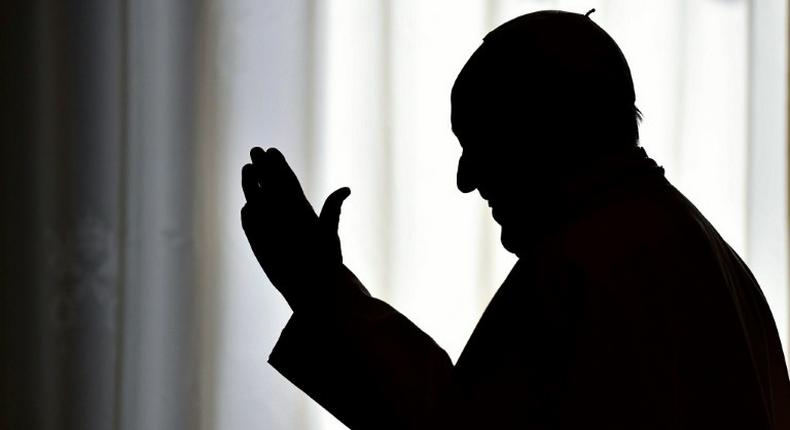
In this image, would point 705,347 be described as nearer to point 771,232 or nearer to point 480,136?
point 480,136

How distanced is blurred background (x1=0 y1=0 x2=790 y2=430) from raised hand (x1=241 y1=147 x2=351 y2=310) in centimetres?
87

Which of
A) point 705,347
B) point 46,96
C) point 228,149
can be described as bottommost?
point 705,347

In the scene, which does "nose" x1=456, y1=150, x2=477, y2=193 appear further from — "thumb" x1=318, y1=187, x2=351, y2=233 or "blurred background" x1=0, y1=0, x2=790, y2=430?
"blurred background" x1=0, y1=0, x2=790, y2=430

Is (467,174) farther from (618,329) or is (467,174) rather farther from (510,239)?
(618,329)

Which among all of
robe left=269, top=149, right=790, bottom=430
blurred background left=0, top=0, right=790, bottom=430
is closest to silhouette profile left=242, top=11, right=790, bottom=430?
robe left=269, top=149, right=790, bottom=430

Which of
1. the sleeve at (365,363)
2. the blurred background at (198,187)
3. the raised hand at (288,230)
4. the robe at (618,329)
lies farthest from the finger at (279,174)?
the blurred background at (198,187)

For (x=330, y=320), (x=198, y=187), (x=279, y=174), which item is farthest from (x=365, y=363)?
(x=198, y=187)

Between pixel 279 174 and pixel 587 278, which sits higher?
pixel 279 174

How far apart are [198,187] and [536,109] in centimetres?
109

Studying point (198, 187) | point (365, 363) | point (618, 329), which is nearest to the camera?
point (618, 329)

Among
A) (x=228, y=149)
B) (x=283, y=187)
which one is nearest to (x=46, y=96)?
(x=228, y=149)

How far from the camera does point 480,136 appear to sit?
0.79 m

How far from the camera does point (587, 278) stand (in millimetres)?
712

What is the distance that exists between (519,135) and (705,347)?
0.20 meters
